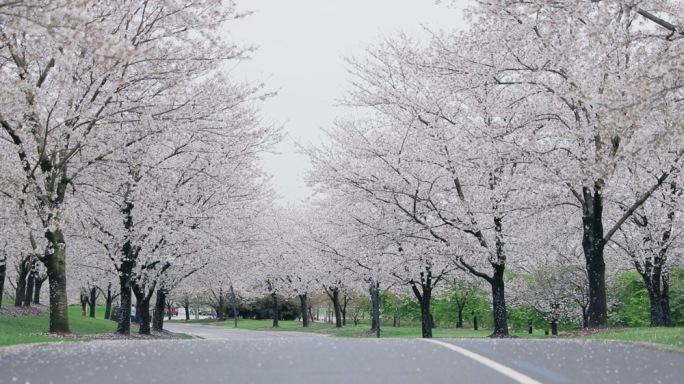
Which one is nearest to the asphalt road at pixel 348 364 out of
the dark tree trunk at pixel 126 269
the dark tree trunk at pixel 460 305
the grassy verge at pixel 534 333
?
the grassy verge at pixel 534 333

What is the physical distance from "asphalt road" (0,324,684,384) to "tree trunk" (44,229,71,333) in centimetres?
975

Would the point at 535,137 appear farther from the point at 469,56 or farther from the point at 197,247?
the point at 197,247

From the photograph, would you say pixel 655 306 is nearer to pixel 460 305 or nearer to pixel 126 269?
pixel 126 269

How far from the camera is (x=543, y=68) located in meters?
19.6

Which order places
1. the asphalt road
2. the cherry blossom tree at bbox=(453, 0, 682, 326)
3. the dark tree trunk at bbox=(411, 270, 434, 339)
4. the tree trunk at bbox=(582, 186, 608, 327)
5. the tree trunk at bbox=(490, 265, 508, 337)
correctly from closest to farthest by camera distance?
1. the asphalt road
2. the cherry blossom tree at bbox=(453, 0, 682, 326)
3. the tree trunk at bbox=(582, 186, 608, 327)
4. the tree trunk at bbox=(490, 265, 508, 337)
5. the dark tree trunk at bbox=(411, 270, 434, 339)

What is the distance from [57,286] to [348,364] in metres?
14.3

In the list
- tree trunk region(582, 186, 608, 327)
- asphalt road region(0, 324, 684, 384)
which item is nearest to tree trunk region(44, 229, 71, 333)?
asphalt road region(0, 324, 684, 384)

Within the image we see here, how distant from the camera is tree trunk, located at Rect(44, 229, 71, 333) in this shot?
1977 centimetres

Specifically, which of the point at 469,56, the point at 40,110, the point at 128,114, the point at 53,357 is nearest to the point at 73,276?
the point at 128,114

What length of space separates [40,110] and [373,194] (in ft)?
37.2

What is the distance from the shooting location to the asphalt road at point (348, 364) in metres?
6.78

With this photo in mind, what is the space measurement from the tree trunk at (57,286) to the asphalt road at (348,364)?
32.0 ft

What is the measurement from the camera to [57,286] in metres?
20.0

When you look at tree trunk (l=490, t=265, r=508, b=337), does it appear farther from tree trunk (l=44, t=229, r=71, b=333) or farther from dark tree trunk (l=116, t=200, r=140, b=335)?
tree trunk (l=44, t=229, r=71, b=333)
